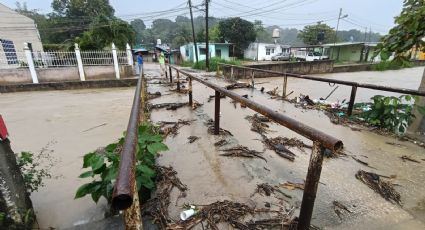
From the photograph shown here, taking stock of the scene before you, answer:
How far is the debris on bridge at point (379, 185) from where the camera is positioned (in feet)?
6.61

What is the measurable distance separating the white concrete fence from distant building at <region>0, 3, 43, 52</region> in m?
3.42

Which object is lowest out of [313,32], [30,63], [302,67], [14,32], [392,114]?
[302,67]

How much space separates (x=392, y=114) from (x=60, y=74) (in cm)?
1434

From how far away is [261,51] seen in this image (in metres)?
37.8

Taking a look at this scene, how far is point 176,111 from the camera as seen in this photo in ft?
16.2

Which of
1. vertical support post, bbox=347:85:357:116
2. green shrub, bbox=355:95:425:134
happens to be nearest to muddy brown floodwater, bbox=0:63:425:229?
green shrub, bbox=355:95:425:134

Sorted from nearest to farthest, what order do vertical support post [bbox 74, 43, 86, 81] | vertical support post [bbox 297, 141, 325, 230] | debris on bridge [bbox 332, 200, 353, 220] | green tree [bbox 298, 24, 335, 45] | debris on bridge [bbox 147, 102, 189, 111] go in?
vertical support post [bbox 297, 141, 325, 230]
debris on bridge [bbox 332, 200, 353, 220]
debris on bridge [bbox 147, 102, 189, 111]
vertical support post [bbox 74, 43, 86, 81]
green tree [bbox 298, 24, 335, 45]

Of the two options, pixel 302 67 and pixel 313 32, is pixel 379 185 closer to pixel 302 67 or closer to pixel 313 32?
pixel 302 67

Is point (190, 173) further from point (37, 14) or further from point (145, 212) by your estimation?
point (37, 14)

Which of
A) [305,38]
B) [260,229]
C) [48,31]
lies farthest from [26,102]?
[305,38]

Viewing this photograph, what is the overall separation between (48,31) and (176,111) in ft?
145

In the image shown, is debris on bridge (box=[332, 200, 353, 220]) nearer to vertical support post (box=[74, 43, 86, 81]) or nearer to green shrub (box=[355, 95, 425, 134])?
green shrub (box=[355, 95, 425, 134])

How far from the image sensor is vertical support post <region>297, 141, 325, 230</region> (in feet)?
4.10

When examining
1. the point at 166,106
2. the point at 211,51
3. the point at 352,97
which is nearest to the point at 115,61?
the point at 166,106
